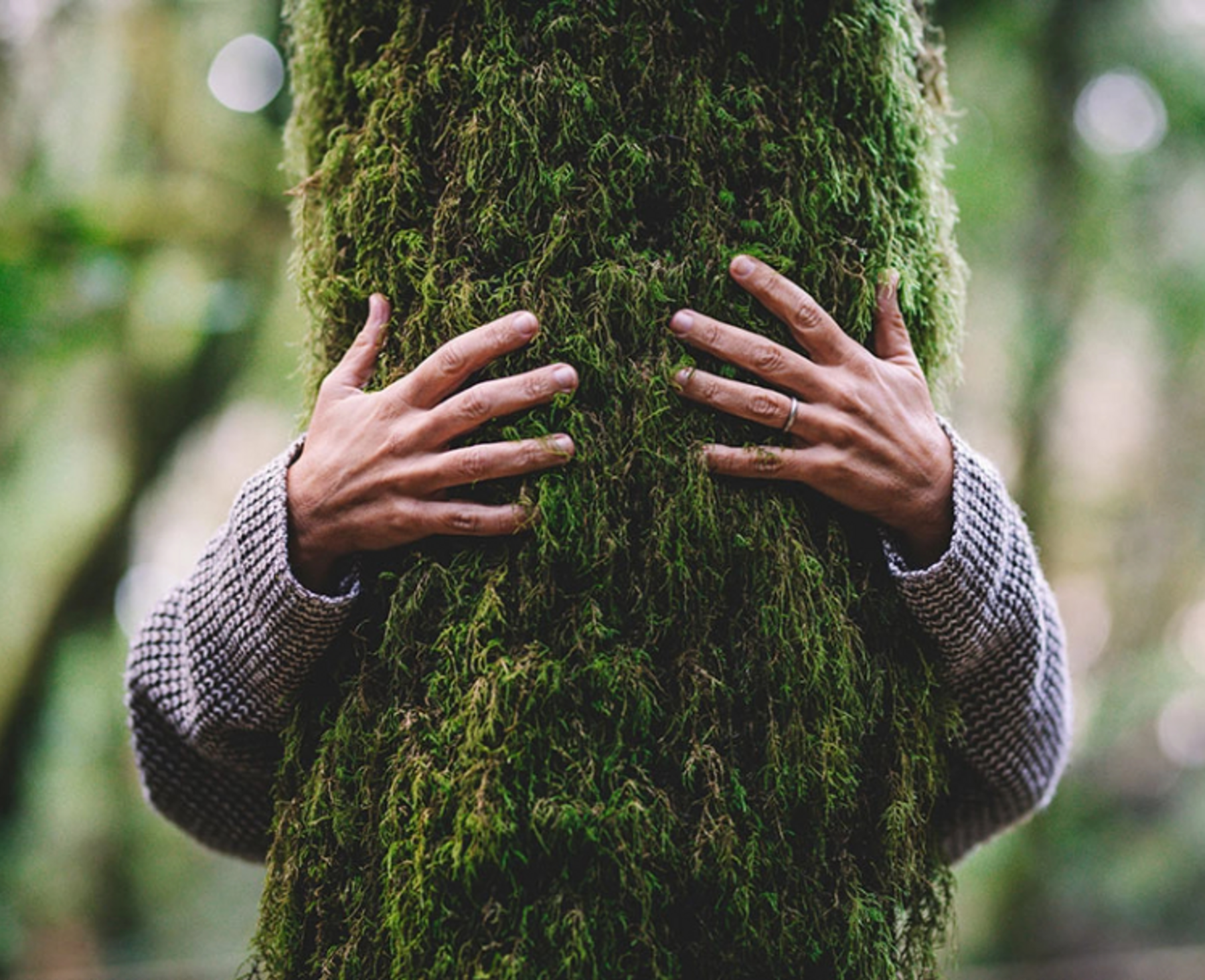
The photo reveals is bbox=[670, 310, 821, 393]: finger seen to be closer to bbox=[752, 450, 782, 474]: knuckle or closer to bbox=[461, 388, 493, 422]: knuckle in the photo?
bbox=[752, 450, 782, 474]: knuckle

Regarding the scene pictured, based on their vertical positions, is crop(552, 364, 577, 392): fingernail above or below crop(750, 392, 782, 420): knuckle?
above

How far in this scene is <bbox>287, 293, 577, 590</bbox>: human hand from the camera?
3.61 feet

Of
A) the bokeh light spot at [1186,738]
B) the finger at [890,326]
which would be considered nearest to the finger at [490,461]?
the finger at [890,326]

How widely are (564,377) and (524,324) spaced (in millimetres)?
77

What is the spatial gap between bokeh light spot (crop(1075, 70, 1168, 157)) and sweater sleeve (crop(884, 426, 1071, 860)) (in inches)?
191

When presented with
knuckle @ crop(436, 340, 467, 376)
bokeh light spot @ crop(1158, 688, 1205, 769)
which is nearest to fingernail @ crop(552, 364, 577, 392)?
knuckle @ crop(436, 340, 467, 376)

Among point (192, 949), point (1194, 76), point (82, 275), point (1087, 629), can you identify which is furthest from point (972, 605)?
point (1087, 629)

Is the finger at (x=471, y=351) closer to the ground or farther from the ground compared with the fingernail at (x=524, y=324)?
closer to the ground

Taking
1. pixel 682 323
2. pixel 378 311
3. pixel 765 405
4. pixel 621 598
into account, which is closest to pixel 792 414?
pixel 765 405

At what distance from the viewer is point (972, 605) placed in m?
1.19

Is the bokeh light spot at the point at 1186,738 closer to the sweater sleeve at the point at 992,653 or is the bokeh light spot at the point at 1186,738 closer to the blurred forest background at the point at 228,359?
the blurred forest background at the point at 228,359

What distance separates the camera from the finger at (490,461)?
1096mm

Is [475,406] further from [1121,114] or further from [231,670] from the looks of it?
[1121,114]

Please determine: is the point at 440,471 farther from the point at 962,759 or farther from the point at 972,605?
the point at 962,759
